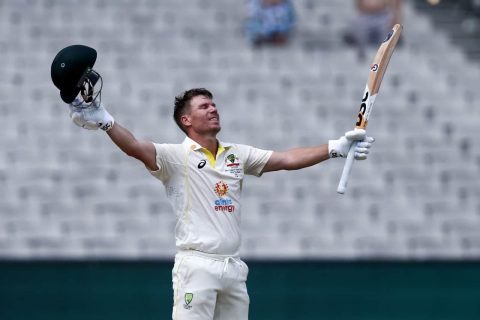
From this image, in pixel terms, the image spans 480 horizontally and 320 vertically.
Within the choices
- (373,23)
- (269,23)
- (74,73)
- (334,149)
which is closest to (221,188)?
(334,149)

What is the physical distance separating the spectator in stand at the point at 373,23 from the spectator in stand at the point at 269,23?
45 cm

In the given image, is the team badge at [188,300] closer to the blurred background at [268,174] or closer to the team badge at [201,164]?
the team badge at [201,164]

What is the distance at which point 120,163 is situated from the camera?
8031 millimetres

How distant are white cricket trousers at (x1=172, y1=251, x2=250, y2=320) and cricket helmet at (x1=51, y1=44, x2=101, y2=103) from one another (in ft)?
2.62

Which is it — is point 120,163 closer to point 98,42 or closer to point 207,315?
Result: point 98,42

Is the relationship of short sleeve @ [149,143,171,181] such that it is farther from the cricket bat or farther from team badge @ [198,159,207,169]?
the cricket bat

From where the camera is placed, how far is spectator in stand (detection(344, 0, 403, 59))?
8422 mm

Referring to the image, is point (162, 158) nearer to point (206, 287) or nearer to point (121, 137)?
point (121, 137)

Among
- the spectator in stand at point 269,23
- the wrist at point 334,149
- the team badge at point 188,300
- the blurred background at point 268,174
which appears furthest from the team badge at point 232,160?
the spectator in stand at point 269,23

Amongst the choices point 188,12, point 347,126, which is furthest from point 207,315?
point 188,12

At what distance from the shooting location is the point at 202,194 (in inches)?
192

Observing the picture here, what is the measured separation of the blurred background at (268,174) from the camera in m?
7.81

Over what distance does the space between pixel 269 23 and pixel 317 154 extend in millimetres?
3556

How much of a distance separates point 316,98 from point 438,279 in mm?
1528
